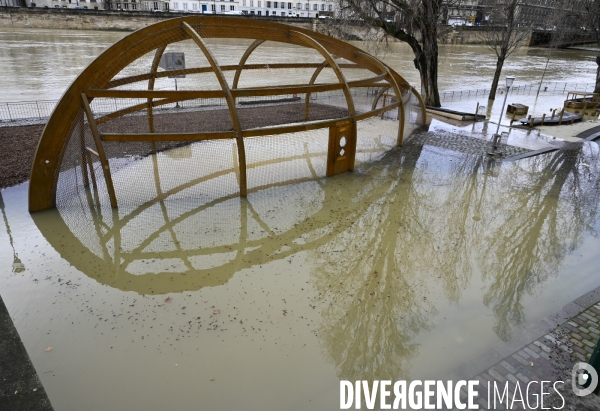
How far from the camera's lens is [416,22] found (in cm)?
2130

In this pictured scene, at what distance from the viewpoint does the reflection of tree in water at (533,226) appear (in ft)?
25.0

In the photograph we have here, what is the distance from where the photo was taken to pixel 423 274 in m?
7.97

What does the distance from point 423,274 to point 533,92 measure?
30.0 m

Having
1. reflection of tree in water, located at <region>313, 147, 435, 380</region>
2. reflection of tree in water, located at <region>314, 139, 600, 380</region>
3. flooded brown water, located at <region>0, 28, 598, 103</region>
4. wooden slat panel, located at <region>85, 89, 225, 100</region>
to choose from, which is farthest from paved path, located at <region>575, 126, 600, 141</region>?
wooden slat panel, located at <region>85, 89, 225, 100</region>

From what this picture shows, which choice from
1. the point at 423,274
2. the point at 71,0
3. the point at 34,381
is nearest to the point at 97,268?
the point at 34,381

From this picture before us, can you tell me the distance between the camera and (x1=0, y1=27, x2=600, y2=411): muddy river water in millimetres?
5641

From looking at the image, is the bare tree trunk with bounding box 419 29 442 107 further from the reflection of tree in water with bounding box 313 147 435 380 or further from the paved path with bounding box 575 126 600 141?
the reflection of tree in water with bounding box 313 147 435 380

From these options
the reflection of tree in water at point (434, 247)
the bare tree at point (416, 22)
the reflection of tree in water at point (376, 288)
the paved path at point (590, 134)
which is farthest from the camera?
the bare tree at point (416, 22)

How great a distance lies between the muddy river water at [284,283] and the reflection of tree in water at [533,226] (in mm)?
53

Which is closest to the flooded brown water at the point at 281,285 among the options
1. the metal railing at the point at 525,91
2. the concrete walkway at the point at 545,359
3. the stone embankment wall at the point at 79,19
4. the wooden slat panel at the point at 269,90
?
the concrete walkway at the point at 545,359

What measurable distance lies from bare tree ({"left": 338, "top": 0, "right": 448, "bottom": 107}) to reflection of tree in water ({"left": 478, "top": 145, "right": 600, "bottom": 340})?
9641 mm

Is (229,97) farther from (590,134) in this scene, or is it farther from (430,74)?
(590,134)

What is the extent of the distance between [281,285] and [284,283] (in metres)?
0.08

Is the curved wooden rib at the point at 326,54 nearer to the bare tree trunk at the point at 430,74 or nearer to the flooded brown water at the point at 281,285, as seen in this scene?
the flooded brown water at the point at 281,285
